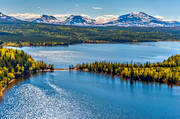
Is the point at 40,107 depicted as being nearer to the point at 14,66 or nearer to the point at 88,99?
the point at 88,99

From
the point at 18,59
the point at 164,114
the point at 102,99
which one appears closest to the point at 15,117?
the point at 102,99

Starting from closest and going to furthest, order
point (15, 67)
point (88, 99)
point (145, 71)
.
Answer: point (88, 99) < point (145, 71) < point (15, 67)

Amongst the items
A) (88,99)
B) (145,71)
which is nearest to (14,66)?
(88,99)

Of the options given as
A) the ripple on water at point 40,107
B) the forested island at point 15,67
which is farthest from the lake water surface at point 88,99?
the forested island at point 15,67

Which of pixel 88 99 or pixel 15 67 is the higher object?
pixel 15 67

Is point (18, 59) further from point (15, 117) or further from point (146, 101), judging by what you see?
point (146, 101)

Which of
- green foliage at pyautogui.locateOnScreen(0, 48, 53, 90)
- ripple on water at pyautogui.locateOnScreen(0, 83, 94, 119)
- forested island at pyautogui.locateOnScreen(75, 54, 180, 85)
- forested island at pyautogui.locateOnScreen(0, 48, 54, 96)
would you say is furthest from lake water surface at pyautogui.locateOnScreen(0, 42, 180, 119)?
green foliage at pyautogui.locateOnScreen(0, 48, 53, 90)

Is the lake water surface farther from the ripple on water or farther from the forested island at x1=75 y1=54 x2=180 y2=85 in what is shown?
the forested island at x1=75 y1=54 x2=180 y2=85
